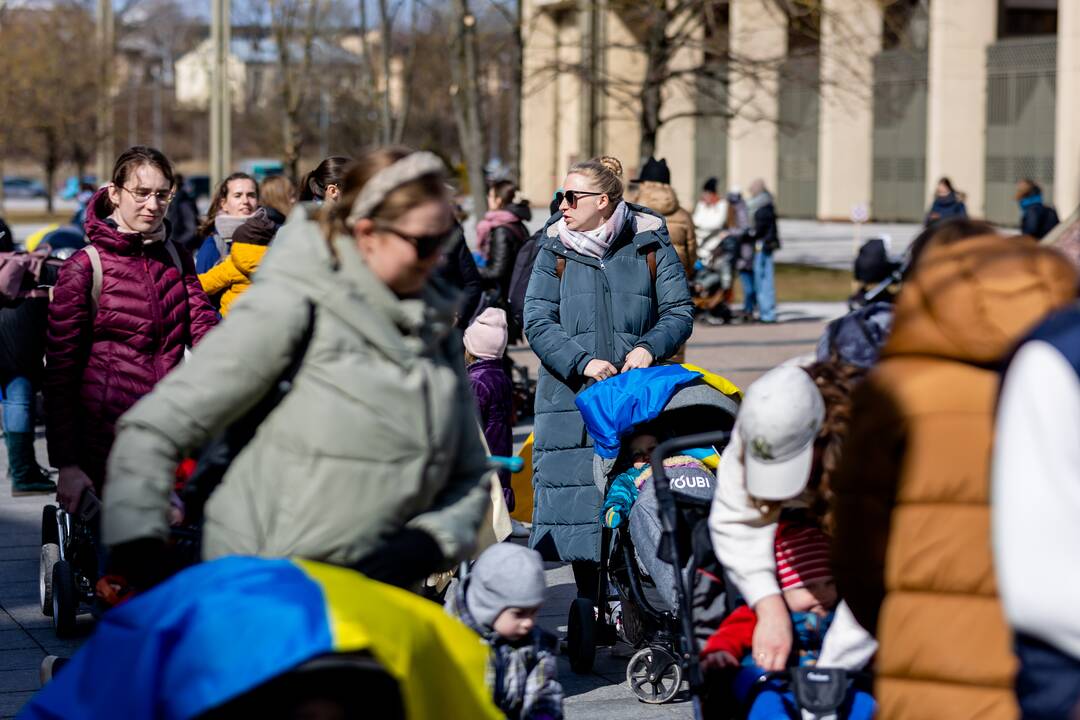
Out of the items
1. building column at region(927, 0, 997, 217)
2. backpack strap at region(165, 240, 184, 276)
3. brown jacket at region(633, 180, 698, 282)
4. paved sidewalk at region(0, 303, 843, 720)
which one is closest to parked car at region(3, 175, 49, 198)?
building column at region(927, 0, 997, 217)

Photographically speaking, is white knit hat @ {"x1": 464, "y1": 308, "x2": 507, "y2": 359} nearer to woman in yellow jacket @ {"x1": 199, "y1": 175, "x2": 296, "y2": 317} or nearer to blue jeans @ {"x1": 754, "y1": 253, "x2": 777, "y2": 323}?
woman in yellow jacket @ {"x1": 199, "y1": 175, "x2": 296, "y2": 317}

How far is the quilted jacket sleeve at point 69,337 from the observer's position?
19.1ft

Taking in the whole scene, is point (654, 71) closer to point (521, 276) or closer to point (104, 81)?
point (521, 276)

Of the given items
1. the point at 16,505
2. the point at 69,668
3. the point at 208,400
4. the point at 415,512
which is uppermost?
the point at 208,400

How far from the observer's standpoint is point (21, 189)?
93.9 metres

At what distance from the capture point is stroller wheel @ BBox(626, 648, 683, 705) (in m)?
6.21

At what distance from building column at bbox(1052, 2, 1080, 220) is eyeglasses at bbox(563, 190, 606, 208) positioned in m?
32.1

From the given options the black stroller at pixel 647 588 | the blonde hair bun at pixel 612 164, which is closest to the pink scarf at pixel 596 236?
the black stroller at pixel 647 588

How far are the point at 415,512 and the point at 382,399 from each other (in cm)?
28

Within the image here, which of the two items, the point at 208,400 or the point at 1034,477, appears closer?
the point at 1034,477

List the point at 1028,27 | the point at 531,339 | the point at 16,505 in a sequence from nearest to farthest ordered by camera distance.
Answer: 1. the point at 531,339
2. the point at 16,505
3. the point at 1028,27

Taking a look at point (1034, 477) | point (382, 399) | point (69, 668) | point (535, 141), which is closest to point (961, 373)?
point (1034, 477)

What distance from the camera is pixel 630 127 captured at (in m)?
56.4

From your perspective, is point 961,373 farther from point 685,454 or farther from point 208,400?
point 685,454
